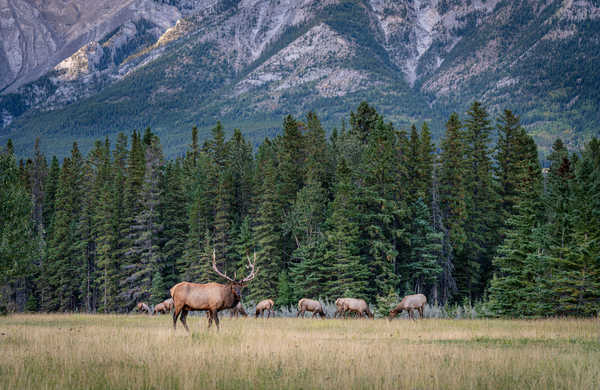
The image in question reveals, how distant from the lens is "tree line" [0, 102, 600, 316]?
28.5 metres

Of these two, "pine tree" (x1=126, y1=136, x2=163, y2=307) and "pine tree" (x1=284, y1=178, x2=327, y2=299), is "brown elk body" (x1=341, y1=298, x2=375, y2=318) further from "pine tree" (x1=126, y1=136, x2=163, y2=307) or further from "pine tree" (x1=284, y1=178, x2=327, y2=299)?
"pine tree" (x1=126, y1=136, x2=163, y2=307)

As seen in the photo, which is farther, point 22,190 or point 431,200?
point 431,200

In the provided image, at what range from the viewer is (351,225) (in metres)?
42.6

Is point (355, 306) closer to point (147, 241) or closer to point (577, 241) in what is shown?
point (577, 241)

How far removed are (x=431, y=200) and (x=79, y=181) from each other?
156 ft

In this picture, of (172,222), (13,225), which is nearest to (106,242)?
(172,222)

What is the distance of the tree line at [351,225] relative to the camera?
28.5 metres

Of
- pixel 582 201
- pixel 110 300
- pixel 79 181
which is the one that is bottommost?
pixel 110 300

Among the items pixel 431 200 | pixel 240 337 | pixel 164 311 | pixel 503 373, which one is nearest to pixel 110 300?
pixel 164 311

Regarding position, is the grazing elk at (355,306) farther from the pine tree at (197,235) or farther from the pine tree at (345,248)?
the pine tree at (197,235)

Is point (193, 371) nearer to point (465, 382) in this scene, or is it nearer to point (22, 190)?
point (465, 382)

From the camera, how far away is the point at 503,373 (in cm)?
1031

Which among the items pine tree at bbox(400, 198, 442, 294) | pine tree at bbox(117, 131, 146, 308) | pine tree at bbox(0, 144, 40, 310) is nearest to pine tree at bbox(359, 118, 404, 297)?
pine tree at bbox(400, 198, 442, 294)

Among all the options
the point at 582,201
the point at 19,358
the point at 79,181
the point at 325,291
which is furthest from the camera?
the point at 79,181
